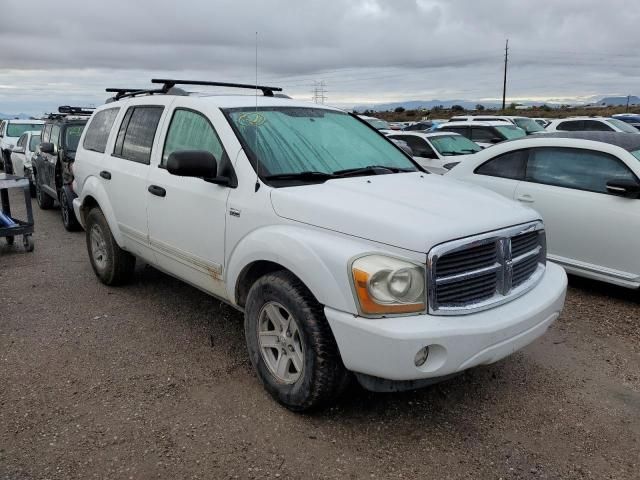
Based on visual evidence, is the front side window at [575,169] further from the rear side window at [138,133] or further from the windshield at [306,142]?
the rear side window at [138,133]

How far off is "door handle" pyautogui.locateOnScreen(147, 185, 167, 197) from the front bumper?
2039 millimetres

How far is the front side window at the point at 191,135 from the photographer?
13.4 feet

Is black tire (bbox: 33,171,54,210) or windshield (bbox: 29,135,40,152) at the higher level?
windshield (bbox: 29,135,40,152)

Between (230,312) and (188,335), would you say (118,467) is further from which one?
(230,312)

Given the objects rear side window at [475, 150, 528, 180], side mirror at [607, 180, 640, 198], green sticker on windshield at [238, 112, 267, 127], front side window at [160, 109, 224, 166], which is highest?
green sticker on windshield at [238, 112, 267, 127]

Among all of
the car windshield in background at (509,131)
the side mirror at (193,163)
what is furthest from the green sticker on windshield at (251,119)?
the car windshield in background at (509,131)

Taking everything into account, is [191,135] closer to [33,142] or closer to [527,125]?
[33,142]

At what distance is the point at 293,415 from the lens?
11.4 ft

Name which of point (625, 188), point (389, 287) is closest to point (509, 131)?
point (625, 188)

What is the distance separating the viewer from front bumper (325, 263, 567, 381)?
2.81 meters

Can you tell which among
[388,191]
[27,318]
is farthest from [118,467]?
[27,318]

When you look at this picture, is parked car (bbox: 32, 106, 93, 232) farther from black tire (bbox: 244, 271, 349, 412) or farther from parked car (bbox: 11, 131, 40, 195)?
black tire (bbox: 244, 271, 349, 412)

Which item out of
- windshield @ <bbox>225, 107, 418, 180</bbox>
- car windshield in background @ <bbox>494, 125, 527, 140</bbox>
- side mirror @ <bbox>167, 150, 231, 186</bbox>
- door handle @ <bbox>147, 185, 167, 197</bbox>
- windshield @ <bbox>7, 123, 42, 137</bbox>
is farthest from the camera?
windshield @ <bbox>7, 123, 42, 137</bbox>

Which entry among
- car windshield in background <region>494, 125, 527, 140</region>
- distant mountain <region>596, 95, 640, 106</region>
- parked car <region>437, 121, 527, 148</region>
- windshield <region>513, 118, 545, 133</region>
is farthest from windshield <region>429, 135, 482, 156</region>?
distant mountain <region>596, 95, 640, 106</region>
